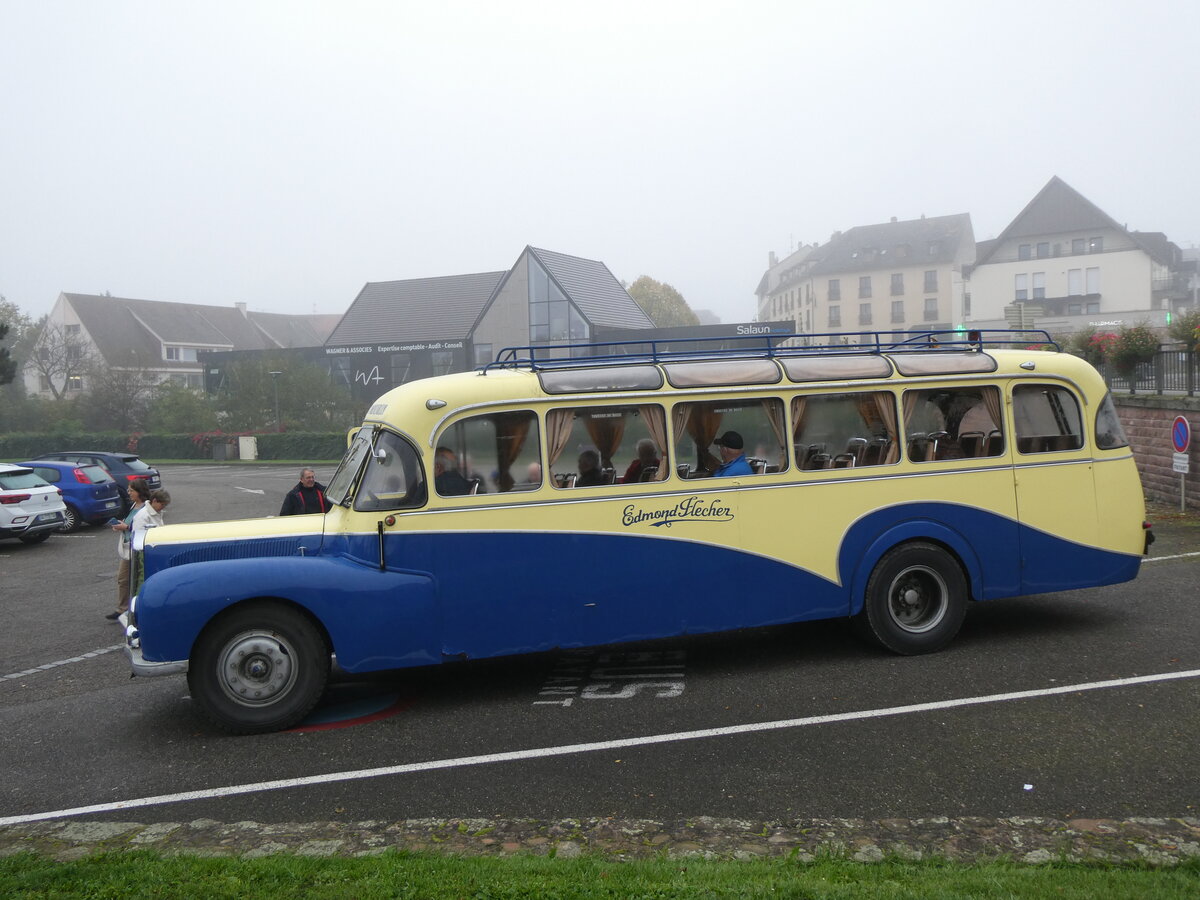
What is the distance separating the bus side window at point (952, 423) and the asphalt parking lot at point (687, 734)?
173 centimetres

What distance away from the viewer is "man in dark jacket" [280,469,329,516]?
10.9 m

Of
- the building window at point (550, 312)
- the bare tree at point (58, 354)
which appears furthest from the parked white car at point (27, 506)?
the bare tree at point (58, 354)

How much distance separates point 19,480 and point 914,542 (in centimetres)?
1759

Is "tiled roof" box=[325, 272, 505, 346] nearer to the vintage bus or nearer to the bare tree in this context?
the bare tree

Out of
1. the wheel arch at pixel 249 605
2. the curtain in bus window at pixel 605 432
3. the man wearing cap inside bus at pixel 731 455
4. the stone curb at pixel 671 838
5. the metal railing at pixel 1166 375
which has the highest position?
the metal railing at pixel 1166 375

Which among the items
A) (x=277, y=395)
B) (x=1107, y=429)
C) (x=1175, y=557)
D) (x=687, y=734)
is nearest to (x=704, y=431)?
(x=687, y=734)

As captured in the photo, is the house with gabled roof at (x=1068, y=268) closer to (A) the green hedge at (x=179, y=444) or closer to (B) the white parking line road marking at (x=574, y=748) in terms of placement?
(A) the green hedge at (x=179, y=444)

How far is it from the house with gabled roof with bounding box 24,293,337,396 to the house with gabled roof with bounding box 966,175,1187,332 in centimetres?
5038

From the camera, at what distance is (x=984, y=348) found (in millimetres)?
9852

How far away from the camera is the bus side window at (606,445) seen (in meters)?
7.71

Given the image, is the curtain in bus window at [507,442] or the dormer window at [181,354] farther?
the dormer window at [181,354]

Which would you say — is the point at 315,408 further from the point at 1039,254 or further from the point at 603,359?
the point at 1039,254

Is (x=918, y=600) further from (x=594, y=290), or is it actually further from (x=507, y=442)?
(x=594, y=290)

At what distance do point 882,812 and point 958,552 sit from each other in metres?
3.72
